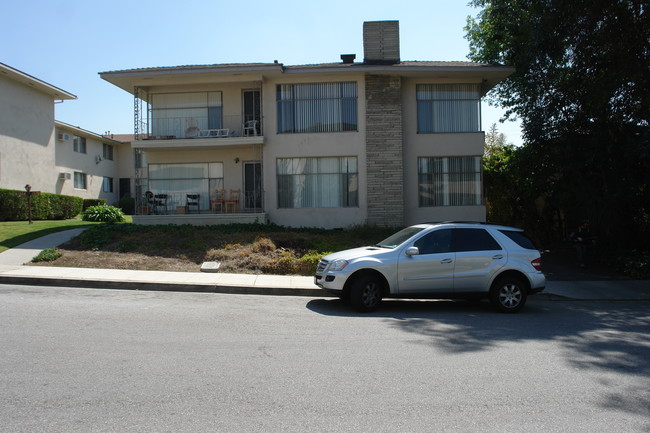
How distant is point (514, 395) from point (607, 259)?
1248 centimetres

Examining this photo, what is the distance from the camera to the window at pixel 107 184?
34688 mm

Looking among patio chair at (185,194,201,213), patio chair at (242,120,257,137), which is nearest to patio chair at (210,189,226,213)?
patio chair at (185,194,201,213)

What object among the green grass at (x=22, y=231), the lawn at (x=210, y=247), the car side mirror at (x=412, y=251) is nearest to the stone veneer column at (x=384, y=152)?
the lawn at (x=210, y=247)

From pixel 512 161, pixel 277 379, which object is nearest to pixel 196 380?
pixel 277 379

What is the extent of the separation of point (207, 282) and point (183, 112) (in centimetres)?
Answer: 1091

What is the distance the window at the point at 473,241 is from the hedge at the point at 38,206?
64.4ft

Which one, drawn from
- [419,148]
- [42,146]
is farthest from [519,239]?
[42,146]

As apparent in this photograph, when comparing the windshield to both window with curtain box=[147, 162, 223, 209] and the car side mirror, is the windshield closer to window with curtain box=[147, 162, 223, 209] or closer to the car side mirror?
the car side mirror

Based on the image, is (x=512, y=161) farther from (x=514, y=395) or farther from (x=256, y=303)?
(x=514, y=395)

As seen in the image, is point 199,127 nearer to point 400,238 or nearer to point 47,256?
point 47,256

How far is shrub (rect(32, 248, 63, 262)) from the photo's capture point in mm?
13625

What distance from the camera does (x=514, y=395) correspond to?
4922mm

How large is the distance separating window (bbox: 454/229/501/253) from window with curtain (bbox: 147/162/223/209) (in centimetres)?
1268

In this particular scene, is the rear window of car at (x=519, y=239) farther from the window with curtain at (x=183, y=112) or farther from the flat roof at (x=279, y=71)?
the window with curtain at (x=183, y=112)
